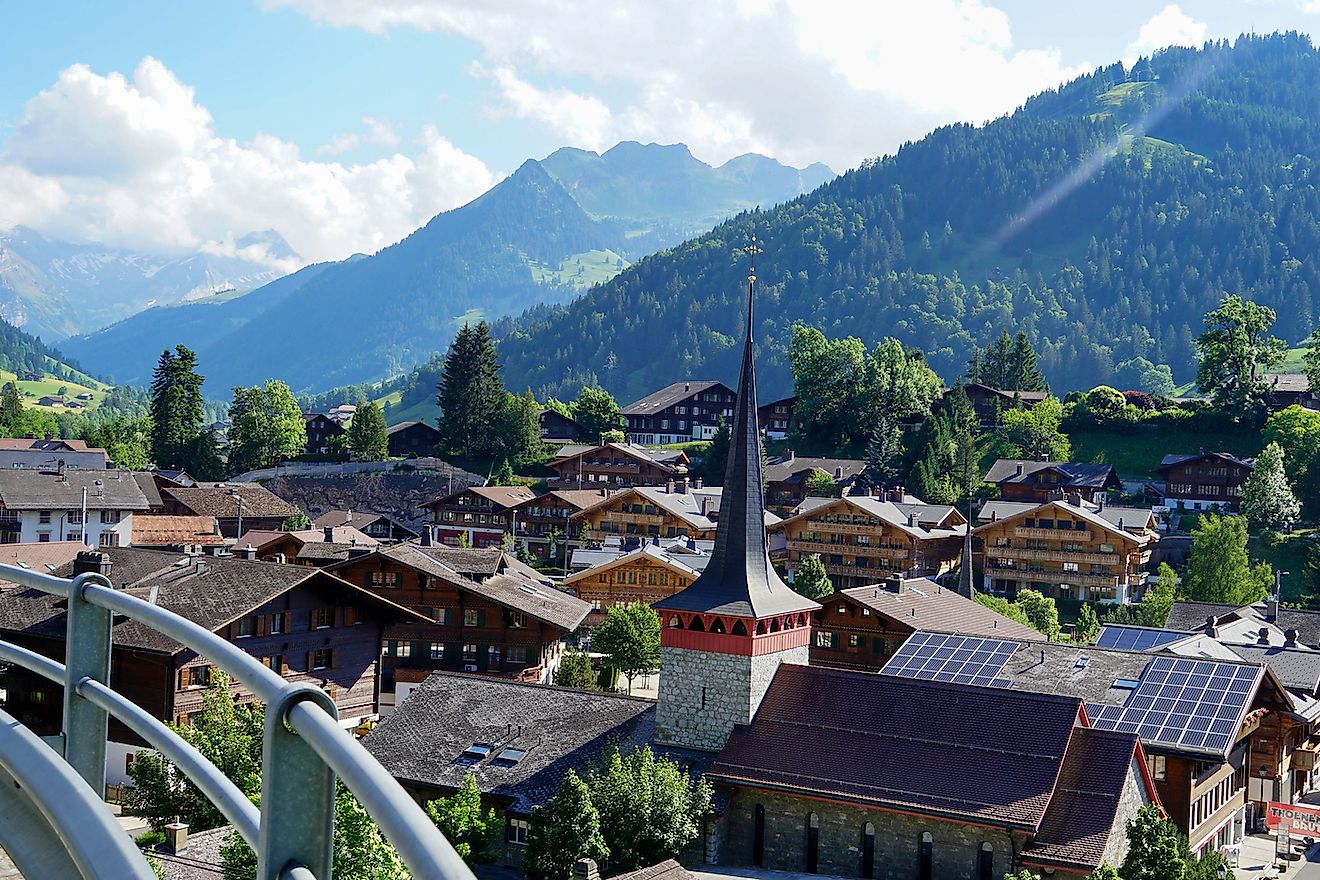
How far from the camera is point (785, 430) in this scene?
129 meters

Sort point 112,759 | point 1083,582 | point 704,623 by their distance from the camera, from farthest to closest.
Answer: point 1083,582 < point 112,759 < point 704,623

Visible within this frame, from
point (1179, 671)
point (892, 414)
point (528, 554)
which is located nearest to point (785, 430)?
point (892, 414)

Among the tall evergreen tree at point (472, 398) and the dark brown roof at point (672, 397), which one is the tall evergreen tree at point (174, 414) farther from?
the dark brown roof at point (672, 397)

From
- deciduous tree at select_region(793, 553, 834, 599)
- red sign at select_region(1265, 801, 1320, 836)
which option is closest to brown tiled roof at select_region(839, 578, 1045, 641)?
deciduous tree at select_region(793, 553, 834, 599)

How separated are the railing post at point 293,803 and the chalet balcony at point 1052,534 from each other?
8486 cm

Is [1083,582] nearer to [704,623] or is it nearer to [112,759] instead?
[704,623]

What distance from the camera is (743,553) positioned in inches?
1630

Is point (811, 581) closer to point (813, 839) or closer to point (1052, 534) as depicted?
point (1052, 534)

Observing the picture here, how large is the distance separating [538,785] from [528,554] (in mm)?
59821

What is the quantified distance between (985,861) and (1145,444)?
83190mm

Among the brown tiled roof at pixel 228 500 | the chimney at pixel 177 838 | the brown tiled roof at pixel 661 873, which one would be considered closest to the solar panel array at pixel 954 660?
the brown tiled roof at pixel 661 873

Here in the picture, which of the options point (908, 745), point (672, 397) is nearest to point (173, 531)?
point (908, 745)

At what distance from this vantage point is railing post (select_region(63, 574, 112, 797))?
4785 millimetres

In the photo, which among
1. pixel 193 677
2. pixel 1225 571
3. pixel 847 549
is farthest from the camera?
pixel 847 549
